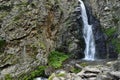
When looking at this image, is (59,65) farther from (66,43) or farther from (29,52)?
(66,43)

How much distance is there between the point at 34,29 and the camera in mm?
24469

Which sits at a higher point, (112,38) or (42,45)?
(42,45)

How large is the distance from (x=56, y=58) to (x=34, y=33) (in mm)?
4067

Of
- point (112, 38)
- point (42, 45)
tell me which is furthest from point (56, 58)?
point (112, 38)

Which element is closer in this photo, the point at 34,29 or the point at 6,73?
the point at 6,73

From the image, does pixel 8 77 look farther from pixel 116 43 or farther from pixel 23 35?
pixel 116 43

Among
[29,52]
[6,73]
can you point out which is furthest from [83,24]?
[6,73]

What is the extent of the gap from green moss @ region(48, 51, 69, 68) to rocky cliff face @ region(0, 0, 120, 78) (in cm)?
68

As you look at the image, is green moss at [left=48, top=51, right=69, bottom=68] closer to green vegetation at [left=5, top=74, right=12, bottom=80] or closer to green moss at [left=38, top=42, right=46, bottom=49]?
green moss at [left=38, top=42, right=46, bottom=49]

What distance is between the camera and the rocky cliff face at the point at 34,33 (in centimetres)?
2250

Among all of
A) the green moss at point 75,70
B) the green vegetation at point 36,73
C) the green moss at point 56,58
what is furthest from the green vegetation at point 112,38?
the green vegetation at point 36,73

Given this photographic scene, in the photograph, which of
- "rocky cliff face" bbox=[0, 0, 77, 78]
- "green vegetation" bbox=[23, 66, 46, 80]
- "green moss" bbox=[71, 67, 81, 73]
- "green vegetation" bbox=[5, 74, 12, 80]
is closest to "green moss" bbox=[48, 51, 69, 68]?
"rocky cliff face" bbox=[0, 0, 77, 78]

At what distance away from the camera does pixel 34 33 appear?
24.3 meters

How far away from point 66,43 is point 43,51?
642cm
